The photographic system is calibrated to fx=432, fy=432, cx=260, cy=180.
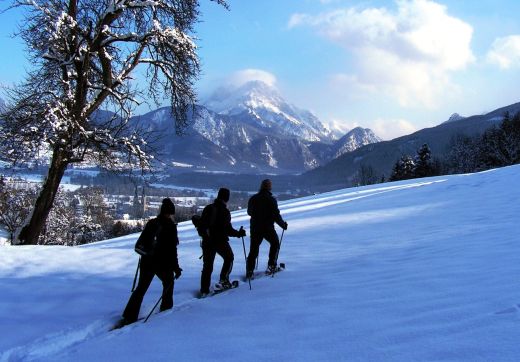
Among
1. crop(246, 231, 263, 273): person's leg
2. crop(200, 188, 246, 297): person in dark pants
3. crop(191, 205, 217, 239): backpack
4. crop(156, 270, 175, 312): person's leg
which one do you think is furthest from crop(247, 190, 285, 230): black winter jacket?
crop(156, 270, 175, 312): person's leg

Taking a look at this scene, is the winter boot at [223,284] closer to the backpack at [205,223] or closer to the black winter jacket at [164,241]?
the backpack at [205,223]

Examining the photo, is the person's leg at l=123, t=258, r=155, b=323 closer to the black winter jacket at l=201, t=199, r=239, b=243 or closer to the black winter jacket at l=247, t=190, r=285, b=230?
the black winter jacket at l=201, t=199, r=239, b=243

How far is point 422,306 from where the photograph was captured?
16.4 ft

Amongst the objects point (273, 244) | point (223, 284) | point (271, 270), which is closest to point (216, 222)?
point (223, 284)

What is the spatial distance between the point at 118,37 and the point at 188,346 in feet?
28.8

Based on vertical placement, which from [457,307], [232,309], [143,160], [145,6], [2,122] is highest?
[145,6]

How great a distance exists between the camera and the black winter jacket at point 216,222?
25.6 feet

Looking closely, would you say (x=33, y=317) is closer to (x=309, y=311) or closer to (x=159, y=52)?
(x=309, y=311)

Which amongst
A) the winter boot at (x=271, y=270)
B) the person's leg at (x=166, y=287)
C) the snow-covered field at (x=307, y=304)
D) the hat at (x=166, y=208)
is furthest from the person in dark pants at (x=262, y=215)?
the hat at (x=166, y=208)

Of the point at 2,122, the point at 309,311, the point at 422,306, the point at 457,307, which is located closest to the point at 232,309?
the point at 309,311

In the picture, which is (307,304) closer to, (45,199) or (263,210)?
(263,210)

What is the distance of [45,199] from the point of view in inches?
441

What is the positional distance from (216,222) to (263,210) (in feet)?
4.39

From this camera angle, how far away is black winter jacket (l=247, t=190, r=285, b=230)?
29.0 feet
